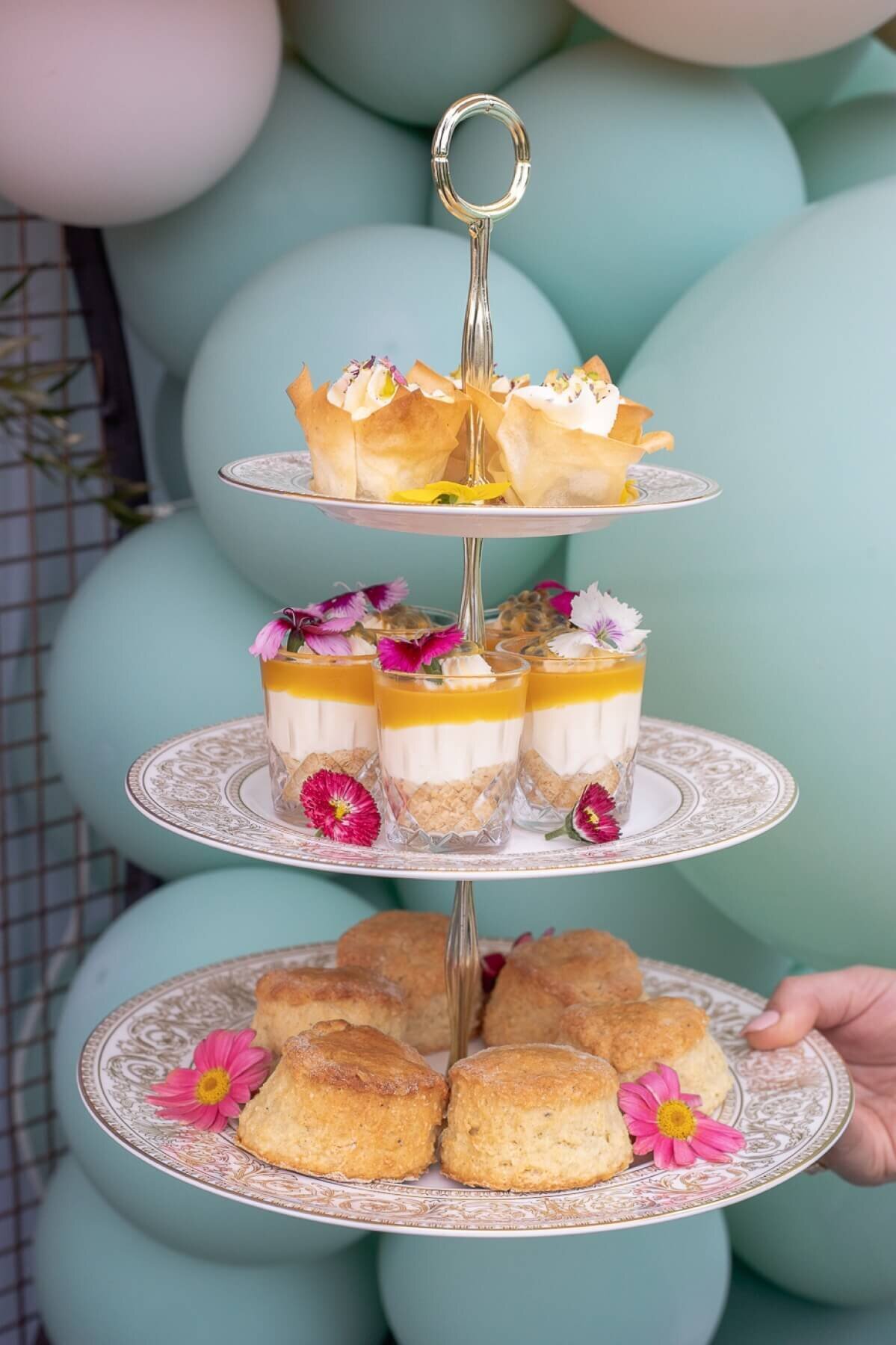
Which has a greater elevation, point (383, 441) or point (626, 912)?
point (383, 441)

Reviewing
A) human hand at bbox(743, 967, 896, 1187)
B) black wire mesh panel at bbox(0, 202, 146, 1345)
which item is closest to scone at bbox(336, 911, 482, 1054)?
human hand at bbox(743, 967, 896, 1187)

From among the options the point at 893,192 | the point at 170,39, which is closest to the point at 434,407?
the point at 893,192

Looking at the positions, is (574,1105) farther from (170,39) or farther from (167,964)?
(170,39)

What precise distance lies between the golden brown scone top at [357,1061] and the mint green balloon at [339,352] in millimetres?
639

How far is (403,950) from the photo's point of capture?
4.97ft

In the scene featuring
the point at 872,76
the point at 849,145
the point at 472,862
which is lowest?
the point at 472,862

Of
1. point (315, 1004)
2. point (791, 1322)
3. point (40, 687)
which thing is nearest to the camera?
point (315, 1004)

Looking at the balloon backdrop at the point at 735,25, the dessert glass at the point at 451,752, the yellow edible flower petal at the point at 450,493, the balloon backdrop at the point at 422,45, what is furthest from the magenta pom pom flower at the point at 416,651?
the balloon backdrop at the point at 422,45

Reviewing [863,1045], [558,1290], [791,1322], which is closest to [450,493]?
[863,1045]

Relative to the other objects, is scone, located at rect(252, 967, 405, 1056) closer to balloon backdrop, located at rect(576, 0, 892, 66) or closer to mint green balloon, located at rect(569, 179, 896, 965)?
mint green balloon, located at rect(569, 179, 896, 965)

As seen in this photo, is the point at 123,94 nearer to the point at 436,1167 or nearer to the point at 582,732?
the point at 582,732

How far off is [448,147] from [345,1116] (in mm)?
806

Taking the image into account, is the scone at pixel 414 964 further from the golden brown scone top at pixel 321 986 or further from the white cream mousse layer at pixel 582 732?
the white cream mousse layer at pixel 582 732

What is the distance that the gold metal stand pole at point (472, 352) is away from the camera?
1.13 meters
